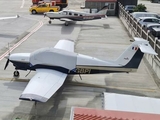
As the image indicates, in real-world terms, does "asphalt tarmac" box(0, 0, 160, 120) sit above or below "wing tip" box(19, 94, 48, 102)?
below

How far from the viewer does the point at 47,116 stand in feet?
45.4

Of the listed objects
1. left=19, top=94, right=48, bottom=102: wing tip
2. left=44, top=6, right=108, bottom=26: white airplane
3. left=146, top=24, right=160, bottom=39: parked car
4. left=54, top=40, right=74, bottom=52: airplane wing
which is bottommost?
left=19, top=94, right=48, bottom=102: wing tip

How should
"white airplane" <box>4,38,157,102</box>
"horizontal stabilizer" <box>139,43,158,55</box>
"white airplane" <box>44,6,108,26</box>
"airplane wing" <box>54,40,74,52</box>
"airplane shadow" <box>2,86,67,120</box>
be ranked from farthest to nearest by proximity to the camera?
"white airplane" <box>44,6,108,26</box> < "airplane wing" <box>54,40,74,52</box> < "white airplane" <box>4,38,157,102</box> < "horizontal stabilizer" <box>139,43,158,55</box> < "airplane shadow" <box>2,86,67,120</box>

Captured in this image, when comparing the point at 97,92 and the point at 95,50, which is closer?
the point at 97,92

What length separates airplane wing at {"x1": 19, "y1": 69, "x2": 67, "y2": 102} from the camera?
1292 centimetres

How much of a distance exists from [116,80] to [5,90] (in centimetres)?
683

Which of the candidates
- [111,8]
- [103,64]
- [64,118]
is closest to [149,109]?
[64,118]

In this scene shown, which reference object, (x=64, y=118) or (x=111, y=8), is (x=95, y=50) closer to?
(x=64, y=118)

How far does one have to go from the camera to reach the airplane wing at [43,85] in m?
12.9

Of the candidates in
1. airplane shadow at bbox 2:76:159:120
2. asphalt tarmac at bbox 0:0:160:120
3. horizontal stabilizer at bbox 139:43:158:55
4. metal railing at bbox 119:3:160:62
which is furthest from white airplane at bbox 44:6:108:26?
horizontal stabilizer at bbox 139:43:158:55

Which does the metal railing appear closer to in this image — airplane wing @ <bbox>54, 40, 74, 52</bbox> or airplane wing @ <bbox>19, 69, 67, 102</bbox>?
airplane wing @ <bbox>54, 40, 74, 52</bbox>

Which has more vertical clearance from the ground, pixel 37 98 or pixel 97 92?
pixel 37 98

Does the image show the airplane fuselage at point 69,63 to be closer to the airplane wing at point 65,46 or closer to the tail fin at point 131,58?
the tail fin at point 131,58

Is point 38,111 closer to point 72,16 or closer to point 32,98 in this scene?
point 32,98
